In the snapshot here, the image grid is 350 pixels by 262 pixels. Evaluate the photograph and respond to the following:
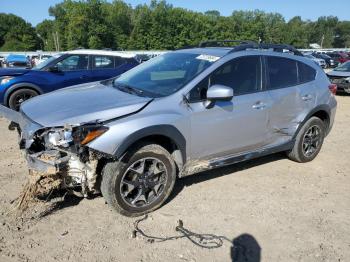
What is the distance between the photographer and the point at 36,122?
12.9ft

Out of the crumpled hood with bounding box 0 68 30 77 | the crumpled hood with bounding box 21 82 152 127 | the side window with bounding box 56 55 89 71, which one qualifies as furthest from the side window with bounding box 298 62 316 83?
the crumpled hood with bounding box 0 68 30 77

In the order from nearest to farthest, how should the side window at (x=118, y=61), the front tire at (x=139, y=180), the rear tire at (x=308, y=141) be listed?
the front tire at (x=139, y=180) < the rear tire at (x=308, y=141) < the side window at (x=118, y=61)

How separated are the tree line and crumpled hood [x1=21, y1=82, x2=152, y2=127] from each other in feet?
247

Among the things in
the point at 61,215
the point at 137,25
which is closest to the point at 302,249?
the point at 61,215

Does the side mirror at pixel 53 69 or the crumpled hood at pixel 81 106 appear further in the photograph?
the side mirror at pixel 53 69

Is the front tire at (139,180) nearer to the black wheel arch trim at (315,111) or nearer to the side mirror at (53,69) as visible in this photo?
the black wheel arch trim at (315,111)

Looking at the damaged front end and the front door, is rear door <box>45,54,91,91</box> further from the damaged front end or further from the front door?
the front door

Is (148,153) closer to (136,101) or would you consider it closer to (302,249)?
(136,101)

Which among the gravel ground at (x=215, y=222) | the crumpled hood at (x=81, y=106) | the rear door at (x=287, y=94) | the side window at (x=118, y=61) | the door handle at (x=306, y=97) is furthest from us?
the side window at (x=118, y=61)

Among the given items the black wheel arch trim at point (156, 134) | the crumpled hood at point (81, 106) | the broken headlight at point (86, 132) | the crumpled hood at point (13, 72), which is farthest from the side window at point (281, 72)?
the crumpled hood at point (13, 72)

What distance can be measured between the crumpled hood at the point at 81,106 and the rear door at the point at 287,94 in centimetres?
199

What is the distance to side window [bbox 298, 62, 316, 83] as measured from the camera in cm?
577

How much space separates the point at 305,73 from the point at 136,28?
8617 cm

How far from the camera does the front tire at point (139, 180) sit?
12.9ft
